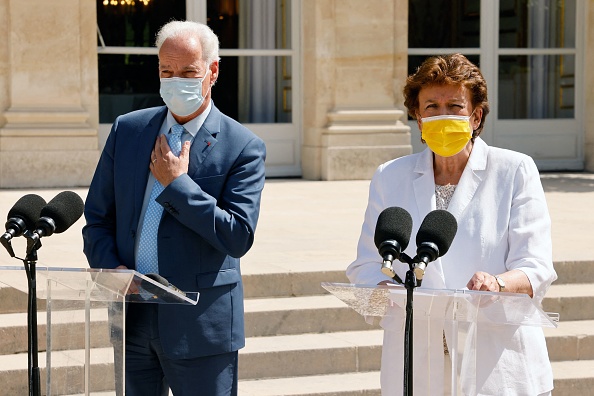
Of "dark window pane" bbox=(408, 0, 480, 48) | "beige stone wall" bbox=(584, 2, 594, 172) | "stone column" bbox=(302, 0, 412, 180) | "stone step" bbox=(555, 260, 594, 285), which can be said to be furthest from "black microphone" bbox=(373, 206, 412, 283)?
"beige stone wall" bbox=(584, 2, 594, 172)

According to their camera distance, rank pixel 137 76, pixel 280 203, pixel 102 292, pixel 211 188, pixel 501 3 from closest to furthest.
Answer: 1. pixel 102 292
2. pixel 211 188
3. pixel 280 203
4. pixel 137 76
5. pixel 501 3

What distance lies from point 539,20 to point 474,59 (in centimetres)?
109

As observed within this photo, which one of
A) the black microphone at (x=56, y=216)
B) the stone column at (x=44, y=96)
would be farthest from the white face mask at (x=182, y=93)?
the stone column at (x=44, y=96)

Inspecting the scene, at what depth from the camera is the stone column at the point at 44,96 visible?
11672mm

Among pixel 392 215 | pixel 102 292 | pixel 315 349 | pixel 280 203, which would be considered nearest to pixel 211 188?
pixel 102 292

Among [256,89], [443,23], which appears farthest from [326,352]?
[443,23]

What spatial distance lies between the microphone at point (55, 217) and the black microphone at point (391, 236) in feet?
3.39

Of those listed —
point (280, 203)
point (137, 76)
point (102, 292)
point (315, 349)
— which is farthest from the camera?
point (137, 76)

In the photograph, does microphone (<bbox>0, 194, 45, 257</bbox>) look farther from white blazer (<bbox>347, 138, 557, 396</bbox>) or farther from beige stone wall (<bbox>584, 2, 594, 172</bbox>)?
beige stone wall (<bbox>584, 2, 594, 172</bbox>)

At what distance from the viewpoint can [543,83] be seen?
1467cm

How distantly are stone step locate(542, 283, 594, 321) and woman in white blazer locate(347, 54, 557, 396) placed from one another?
11.6 feet

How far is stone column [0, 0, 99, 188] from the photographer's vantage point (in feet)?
38.3

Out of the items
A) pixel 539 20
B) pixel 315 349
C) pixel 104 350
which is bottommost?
pixel 315 349

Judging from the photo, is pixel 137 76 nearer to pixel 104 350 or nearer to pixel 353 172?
pixel 353 172
